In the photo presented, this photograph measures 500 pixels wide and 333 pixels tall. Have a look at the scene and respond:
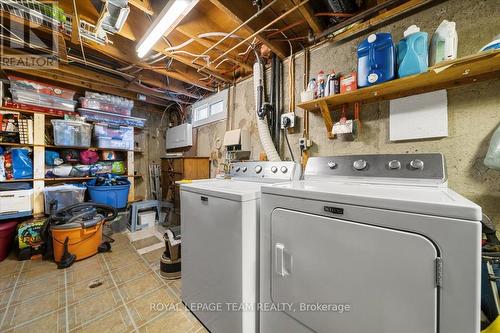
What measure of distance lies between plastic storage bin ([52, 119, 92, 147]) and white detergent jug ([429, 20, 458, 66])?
437cm

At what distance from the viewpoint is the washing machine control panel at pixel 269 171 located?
1.56m

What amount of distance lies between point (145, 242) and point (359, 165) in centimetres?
308

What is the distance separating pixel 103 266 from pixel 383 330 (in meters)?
2.74

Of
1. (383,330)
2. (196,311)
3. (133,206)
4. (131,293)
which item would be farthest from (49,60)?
(383,330)

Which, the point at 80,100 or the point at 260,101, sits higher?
the point at 80,100

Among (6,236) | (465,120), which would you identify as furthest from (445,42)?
(6,236)

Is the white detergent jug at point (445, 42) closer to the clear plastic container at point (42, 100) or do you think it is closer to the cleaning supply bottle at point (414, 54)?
the cleaning supply bottle at point (414, 54)

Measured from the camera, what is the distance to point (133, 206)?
3.34 metres

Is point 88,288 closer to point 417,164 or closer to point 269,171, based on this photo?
point 269,171

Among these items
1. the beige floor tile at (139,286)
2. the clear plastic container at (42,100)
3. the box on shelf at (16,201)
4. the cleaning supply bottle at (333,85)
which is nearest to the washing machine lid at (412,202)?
the cleaning supply bottle at (333,85)

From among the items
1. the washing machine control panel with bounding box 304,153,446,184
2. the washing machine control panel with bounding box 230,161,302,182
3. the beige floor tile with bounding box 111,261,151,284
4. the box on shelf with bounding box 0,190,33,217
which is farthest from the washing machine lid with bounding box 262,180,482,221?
the box on shelf with bounding box 0,190,33,217

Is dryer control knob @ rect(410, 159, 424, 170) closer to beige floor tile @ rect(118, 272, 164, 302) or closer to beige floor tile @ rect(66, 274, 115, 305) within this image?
beige floor tile @ rect(118, 272, 164, 302)

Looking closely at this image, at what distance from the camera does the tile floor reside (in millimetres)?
1418

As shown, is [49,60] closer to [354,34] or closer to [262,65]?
[262,65]
